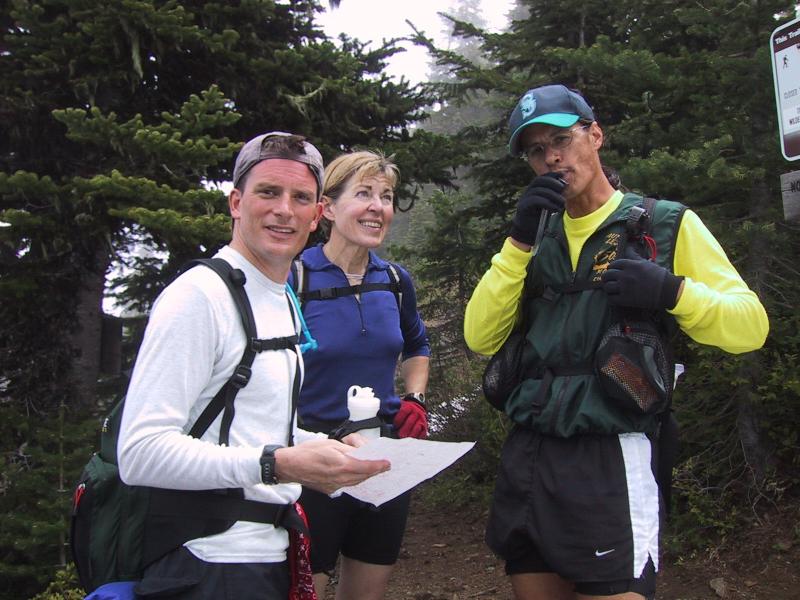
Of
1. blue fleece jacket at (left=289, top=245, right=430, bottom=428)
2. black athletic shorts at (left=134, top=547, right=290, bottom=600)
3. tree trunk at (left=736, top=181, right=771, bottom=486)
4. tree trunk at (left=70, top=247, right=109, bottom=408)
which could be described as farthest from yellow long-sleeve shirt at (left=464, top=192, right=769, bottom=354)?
tree trunk at (left=70, top=247, right=109, bottom=408)

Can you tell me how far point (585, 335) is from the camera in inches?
91.3

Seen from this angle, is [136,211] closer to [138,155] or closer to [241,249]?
[138,155]

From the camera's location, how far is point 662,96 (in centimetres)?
601

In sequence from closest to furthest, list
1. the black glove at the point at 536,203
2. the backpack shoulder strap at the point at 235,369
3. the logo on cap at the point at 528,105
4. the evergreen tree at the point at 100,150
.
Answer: the backpack shoulder strap at the point at 235,369
the black glove at the point at 536,203
the logo on cap at the point at 528,105
the evergreen tree at the point at 100,150

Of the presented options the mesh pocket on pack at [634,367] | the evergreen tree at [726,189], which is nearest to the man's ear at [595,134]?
the mesh pocket on pack at [634,367]

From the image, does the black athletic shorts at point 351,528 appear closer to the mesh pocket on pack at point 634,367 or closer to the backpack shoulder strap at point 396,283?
the backpack shoulder strap at point 396,283

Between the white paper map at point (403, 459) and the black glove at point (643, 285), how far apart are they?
2.30 feet

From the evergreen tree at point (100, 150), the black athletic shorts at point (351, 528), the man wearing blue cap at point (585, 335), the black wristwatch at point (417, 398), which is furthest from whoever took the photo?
the evergreen tree at point (100, 150)

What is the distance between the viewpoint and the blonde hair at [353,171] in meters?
3.20

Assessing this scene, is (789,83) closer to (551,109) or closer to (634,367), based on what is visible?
(551,109)

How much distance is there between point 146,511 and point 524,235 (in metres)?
1.53

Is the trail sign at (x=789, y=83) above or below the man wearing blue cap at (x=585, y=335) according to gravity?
above

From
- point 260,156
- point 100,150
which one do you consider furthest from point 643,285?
point 100,150

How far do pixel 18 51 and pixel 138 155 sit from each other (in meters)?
1.48
